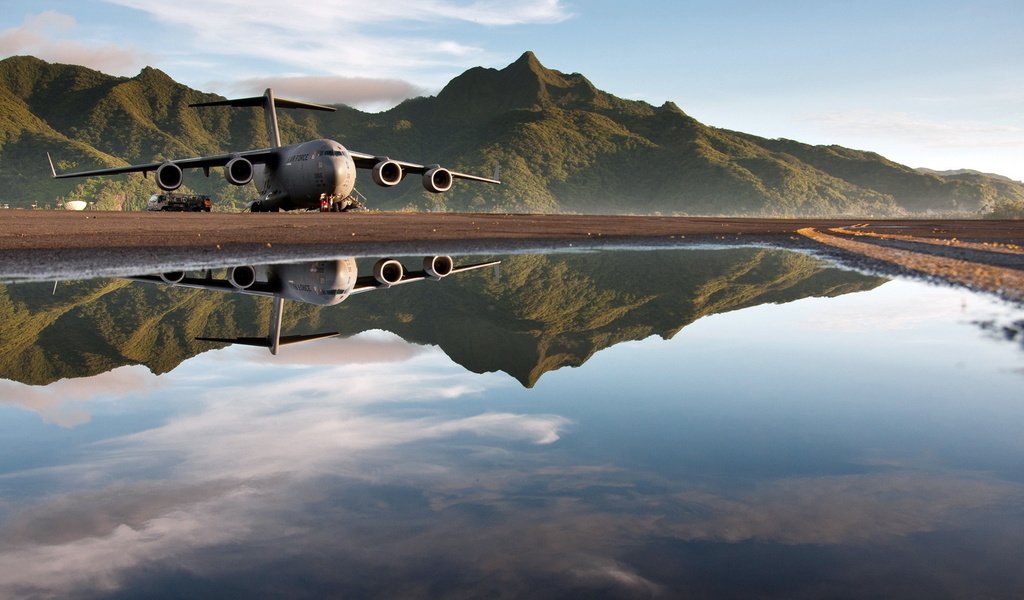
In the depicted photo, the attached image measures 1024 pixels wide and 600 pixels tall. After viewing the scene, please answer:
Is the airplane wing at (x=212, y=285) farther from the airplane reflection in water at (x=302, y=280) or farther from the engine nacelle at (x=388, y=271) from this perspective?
the engine nacelle at (x=388, y=271)

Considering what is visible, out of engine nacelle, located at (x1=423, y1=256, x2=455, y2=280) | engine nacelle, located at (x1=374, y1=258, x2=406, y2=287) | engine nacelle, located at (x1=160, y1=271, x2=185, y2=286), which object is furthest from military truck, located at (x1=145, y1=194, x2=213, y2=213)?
engine nacelle, located at (x1=160, y1=271, x2=185, y2=286)

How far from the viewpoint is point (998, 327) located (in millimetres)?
11211

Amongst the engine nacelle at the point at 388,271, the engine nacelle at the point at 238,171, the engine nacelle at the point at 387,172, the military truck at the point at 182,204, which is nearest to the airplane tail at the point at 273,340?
the engine nacelle at the point at 388,271

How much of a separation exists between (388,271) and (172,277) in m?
4.91

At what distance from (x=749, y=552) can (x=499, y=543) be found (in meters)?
1.12

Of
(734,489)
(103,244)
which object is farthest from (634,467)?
(103,244)

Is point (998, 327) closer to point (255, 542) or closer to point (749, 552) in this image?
point (749, 552)

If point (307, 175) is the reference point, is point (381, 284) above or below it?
below

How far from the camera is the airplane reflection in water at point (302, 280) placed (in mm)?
12495

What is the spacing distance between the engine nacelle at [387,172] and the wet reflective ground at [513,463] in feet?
133

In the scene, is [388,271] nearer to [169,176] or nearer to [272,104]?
[169,176]

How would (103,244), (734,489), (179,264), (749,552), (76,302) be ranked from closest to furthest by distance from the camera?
(749,552) → (734,489) → (76,302) → (179,264) → (103,244)

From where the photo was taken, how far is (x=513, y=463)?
506cm

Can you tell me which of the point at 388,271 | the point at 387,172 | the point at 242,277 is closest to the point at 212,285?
the point at 242,277
